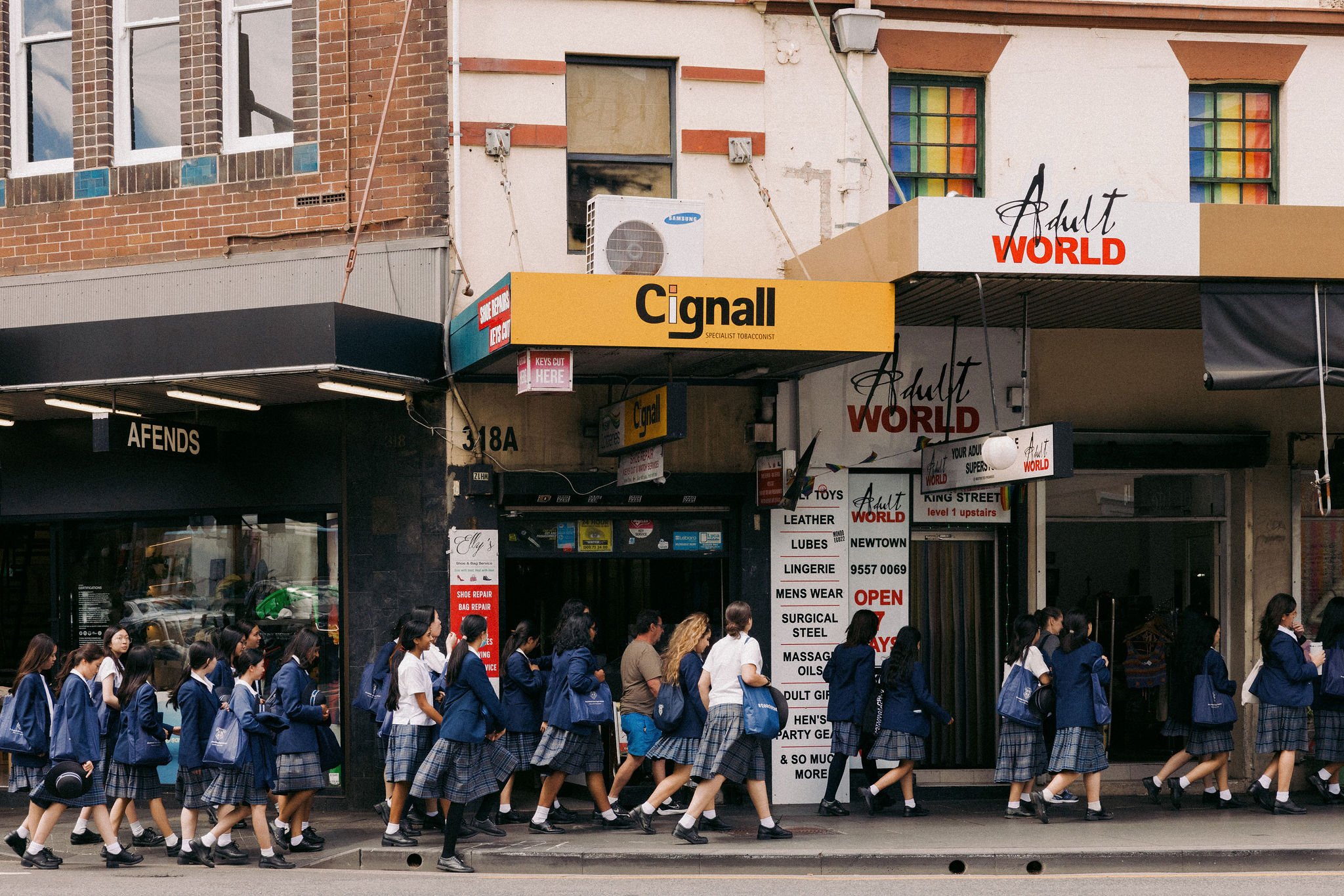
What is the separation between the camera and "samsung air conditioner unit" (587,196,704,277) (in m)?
12.2

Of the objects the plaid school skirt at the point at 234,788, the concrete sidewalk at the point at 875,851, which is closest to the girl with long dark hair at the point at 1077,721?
the concrete sidewalk at the point at 875,851

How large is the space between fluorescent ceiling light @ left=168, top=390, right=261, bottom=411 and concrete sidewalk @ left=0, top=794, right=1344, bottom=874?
3.65 meters

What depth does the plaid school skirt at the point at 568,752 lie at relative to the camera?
11.5 meters

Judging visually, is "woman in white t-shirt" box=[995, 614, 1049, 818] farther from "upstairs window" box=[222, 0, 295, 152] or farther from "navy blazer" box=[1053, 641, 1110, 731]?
"upstairs window" box=[222, 0, 295, 152]

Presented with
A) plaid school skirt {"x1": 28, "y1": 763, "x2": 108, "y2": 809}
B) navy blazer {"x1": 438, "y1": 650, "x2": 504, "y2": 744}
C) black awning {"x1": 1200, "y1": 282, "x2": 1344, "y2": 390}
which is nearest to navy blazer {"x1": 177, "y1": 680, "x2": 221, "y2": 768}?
plaid school skirt {"x1": 28, "y1": 763, "x2": 108, "y2": 809}

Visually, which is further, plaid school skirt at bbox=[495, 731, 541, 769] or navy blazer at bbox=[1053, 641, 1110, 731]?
navy blazer at bbox=[1053, 641, 1110, 731]

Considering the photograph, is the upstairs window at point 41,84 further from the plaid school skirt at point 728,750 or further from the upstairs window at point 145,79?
the plaid school skirt at point 728,750

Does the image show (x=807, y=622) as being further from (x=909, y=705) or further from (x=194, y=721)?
(x=194, y=721)

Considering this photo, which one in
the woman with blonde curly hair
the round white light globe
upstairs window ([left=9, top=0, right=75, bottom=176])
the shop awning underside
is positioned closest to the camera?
the shop awning underside

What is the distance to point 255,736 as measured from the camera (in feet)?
34.4

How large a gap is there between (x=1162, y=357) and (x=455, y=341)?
678cm

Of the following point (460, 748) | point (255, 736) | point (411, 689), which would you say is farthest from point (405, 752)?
point (255, 736)

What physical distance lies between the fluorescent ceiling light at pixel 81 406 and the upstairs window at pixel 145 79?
2.54m

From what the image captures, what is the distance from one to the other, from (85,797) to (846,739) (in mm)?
6074
